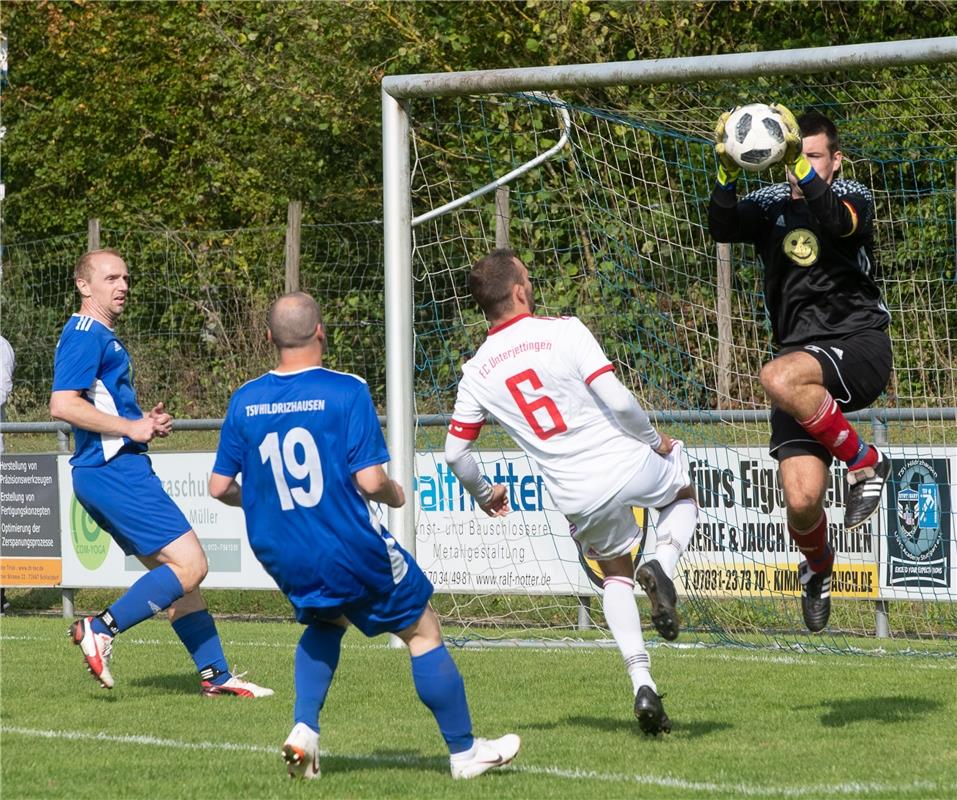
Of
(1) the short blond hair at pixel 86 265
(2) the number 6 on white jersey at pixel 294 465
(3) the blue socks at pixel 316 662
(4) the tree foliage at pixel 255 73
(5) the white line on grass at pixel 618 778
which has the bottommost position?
(5) the white line on grass at pixel 618 778

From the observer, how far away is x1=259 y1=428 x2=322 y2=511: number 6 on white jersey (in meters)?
5.36

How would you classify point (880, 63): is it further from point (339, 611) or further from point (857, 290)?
point (339, 611)

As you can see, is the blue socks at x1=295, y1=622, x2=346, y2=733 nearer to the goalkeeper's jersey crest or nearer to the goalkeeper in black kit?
the goalkeeper in black kit

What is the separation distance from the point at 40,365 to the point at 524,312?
9.88 m

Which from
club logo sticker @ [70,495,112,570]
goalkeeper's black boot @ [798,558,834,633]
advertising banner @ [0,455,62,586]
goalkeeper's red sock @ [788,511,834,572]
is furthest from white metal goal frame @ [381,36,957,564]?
advertising banner @ [0,455,62,586]

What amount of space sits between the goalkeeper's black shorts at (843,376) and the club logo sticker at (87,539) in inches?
262

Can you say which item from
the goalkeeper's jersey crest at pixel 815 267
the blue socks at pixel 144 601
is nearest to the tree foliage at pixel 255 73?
the goalkeeper's jersey crest at pixel 815 267

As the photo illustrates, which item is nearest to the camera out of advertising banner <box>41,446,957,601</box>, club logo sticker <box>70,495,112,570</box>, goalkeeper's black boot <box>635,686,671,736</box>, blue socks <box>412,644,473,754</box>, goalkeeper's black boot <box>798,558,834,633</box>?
blue socks <box>412,644,473,754</box>

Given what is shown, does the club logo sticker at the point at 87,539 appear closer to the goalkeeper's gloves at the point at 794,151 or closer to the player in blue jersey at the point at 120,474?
the player in blue jersey at the point at 120,474

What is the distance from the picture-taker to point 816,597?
701 centimetres

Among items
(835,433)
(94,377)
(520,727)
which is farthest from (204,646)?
(835,433)

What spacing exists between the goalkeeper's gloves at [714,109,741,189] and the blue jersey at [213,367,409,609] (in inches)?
85.0

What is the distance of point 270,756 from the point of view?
616cm

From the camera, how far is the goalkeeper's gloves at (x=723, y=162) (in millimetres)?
6605
